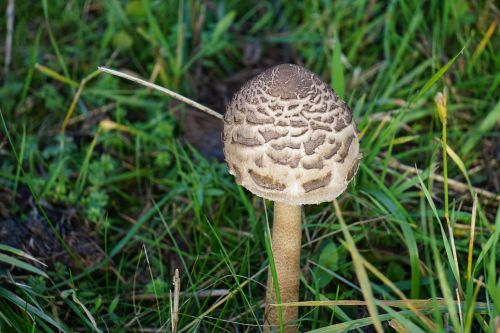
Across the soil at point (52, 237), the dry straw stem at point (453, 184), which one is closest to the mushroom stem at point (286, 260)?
the dry straw stem at point (453, 184)

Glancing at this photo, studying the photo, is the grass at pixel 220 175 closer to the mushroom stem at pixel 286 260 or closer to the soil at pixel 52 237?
the soil at pixel 52 237

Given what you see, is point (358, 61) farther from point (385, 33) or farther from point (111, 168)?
point (111, 168)

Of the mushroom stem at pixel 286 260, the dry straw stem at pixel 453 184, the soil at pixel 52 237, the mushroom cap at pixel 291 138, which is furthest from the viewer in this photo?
the dry straw stem at pixel 453 184

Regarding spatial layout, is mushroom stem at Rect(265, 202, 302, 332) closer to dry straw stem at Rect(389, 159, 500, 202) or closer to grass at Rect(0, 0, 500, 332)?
grass at Rect(0, 0, 500, 332)

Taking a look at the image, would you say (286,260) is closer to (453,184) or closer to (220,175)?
(220,175)

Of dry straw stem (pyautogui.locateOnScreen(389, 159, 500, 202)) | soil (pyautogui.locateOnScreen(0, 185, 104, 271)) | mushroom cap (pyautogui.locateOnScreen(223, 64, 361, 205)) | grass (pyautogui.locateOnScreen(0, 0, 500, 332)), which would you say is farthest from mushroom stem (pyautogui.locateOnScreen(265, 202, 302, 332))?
soil (pyautogui.locateOnScreen(0, 185, 104, 271))

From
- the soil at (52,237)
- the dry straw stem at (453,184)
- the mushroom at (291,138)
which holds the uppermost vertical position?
the mushroom at (291,138)

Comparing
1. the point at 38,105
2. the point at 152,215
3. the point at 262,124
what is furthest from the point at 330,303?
the point at 38,105
